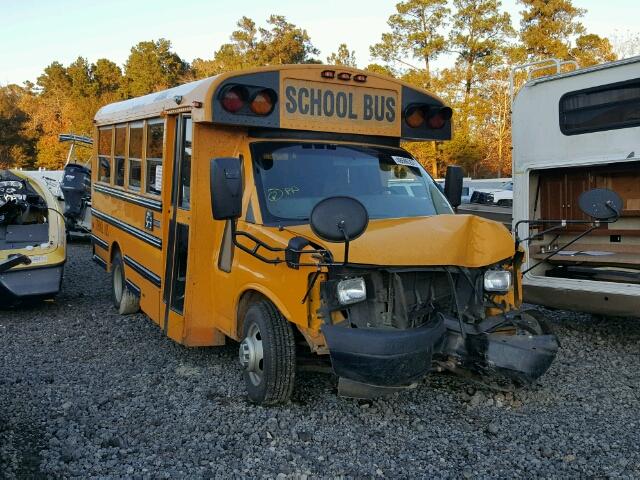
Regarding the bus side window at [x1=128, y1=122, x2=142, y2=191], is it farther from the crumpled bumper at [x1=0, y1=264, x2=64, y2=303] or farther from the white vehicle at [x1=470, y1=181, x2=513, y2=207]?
the white vehicle at [x1=470, y1=181, x2=513, y2=207]

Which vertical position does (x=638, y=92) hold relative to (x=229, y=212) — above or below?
above

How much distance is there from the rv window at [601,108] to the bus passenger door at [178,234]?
372 cm

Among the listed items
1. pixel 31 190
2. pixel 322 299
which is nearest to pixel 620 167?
pixel 322 299

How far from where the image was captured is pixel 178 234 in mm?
5410

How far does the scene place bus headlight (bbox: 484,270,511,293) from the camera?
14.3ft

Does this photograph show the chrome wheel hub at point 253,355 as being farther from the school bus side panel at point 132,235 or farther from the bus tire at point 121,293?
the bus tire at point 121,293

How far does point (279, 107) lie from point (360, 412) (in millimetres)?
2381

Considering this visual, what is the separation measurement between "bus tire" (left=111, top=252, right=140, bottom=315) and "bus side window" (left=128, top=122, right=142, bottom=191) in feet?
3.73

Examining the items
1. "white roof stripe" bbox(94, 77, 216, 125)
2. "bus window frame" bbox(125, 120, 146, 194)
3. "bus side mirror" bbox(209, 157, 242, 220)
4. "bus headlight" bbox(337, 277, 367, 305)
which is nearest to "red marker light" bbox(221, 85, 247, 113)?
"white roof stripe" bbox(94, 77, 216, 125)

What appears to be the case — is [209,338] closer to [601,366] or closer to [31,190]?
[601,366]

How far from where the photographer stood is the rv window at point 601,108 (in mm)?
5794

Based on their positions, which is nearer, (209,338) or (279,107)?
(279,107)

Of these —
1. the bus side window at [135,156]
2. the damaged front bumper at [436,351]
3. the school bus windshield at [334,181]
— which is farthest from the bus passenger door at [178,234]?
the damaged front bumper at [436,351]

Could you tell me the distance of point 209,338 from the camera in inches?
210
